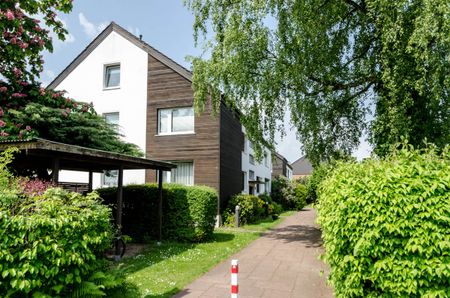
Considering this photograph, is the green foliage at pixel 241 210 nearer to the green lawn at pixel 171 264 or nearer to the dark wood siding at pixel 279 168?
the green lawn at pixel 171 264

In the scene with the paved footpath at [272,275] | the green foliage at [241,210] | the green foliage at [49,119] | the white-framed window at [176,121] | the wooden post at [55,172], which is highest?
the white-framed window at [176,121]

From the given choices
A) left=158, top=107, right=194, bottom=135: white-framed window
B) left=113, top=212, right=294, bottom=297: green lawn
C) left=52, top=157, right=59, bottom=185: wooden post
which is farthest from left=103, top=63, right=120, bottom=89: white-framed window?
left=52, top=157, right=59, bottom=185: wooden post

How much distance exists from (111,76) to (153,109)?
12.6 feet

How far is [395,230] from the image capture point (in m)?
5.04

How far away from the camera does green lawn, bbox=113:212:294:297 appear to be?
7.54m

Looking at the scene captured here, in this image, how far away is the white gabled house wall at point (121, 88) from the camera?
20344mm

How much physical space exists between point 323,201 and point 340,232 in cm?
Result: 103

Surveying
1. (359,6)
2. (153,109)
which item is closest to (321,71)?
(359,6)

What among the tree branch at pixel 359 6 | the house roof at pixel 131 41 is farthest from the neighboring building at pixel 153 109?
the tree branch at pixel 359 6

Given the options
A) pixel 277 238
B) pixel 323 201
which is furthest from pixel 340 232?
pixel 277 238

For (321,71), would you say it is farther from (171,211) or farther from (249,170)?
(249,170)

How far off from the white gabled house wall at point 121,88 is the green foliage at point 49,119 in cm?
505

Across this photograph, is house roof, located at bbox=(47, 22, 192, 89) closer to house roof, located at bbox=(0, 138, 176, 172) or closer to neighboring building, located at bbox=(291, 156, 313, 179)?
house roof, located at bbox=(0, 138, 176, 172)

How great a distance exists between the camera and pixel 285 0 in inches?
483
